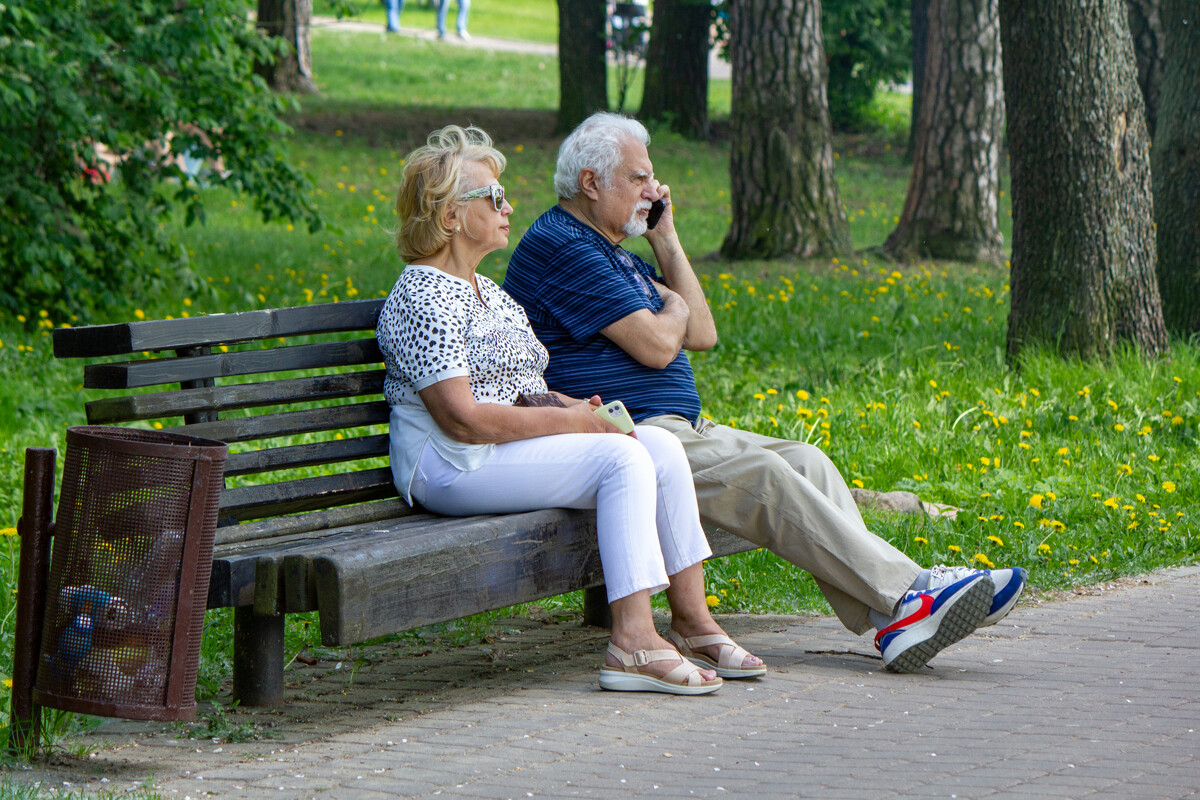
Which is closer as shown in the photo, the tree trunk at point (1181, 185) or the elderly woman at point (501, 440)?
the elderly woman at point (501, 440)

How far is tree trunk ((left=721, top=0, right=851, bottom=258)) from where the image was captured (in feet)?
38.9

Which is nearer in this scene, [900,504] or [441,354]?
[441,354]

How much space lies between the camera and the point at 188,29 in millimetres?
8914

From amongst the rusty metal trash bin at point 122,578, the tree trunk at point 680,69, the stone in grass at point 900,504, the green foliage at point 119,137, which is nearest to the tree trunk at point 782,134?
the green foliage at point 119,137

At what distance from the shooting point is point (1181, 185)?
8.38 m

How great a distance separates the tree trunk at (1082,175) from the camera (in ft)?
24.5

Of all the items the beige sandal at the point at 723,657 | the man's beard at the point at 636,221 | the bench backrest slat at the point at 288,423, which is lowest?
the beige sandal at the point at 723,657

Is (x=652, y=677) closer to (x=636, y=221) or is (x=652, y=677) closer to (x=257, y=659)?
(x=257, y=659)

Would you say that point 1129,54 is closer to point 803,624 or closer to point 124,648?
point 803,624

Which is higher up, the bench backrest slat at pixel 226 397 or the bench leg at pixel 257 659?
the bench backrest slat at pixel 226 397

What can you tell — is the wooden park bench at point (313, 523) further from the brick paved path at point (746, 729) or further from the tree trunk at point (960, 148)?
the tree trunk at point (960, 148)

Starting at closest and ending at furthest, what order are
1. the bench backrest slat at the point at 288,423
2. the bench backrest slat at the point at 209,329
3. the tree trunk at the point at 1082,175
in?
the bench backrest slat at the point at 209,329
the bench backrest slat at the point at 288,423
the tree trunk at the point at 1082,175

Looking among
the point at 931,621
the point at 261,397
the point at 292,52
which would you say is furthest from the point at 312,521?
the point at 292,52

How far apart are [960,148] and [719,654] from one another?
965 centimetres
